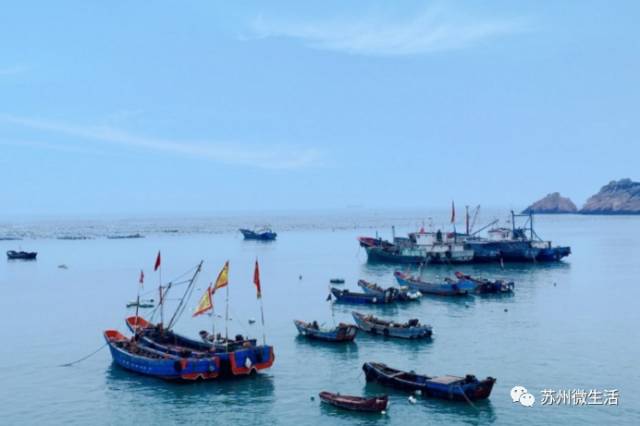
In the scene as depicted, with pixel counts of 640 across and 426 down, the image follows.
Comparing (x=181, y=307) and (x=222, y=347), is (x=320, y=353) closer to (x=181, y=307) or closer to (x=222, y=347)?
(x=222, y=347)

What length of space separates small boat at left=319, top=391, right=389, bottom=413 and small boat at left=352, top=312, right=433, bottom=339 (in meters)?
17.0

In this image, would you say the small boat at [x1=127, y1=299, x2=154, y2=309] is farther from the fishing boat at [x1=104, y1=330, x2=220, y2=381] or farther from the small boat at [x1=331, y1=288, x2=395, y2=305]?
the fishing boat at [x1=104, y1=330, x2=220, y2=381]

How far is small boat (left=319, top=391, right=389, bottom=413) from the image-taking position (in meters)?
37.4

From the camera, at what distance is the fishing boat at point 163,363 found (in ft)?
142

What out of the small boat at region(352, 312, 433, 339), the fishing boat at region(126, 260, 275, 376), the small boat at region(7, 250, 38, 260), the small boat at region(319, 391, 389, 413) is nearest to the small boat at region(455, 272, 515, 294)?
the small boat at region(352, 312, 433, 339)

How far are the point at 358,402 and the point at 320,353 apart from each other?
45.6 ft

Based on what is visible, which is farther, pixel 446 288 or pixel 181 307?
pixel 446 288

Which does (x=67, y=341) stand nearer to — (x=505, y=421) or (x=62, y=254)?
(x=505, y=421)

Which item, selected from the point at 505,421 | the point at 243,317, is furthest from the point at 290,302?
the point at 505,421

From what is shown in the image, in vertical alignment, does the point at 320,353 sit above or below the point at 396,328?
below

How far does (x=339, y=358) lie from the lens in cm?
5003

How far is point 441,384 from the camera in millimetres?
39312

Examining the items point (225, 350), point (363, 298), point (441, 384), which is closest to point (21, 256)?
point (363, 298)

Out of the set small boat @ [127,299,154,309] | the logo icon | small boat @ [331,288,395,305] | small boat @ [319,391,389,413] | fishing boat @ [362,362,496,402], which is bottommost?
the logo icon
